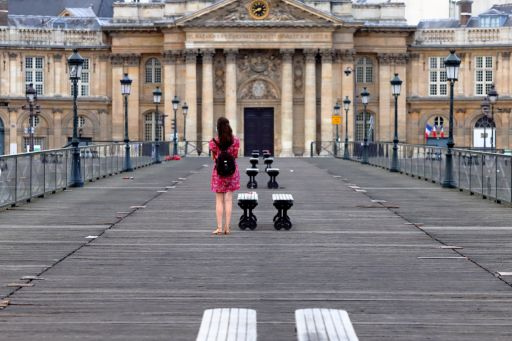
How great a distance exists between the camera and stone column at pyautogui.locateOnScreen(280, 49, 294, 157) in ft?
357

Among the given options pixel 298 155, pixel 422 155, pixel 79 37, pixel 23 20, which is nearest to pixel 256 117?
pixel 298 155

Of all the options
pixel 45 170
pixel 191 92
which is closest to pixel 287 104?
pixel 191 92

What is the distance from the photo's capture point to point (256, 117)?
111 meters

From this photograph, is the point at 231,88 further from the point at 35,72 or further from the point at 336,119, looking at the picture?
the point at 35,72

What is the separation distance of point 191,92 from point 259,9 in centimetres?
896

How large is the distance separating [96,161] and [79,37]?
216 ft

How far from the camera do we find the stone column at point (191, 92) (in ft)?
358

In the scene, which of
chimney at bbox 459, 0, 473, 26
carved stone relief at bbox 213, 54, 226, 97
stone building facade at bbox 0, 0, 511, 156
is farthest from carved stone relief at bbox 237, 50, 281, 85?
chimney at bbox 459, 0, 473, 26

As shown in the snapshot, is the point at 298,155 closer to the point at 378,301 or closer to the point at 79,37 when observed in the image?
the point at 79,37

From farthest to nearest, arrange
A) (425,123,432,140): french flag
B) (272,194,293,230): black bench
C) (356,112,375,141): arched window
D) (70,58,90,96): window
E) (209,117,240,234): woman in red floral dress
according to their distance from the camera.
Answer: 1. (70,58,90,96): window
2. (425,123,432,140): french flag
3. (356,112,375,141): arched window
4. (272,194,293,230): black bench
5. (209,117,240,234): woman in red floral dress

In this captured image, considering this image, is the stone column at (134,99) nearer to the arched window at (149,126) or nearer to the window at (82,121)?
the arched window at (149,126)

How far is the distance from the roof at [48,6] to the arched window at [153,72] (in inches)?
820

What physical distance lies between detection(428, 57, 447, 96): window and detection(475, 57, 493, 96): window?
2.85 m

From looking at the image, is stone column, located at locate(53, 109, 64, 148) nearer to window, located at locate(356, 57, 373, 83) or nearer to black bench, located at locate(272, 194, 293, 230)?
window, located at locate(356, 57, 373, 83)
